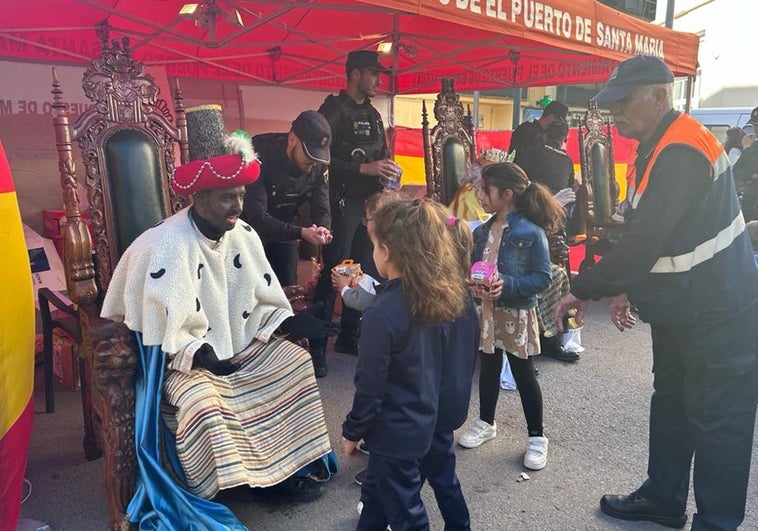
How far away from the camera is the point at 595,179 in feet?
20.4

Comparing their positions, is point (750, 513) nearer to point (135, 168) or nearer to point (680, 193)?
point (680, 193)

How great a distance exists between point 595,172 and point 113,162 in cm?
492

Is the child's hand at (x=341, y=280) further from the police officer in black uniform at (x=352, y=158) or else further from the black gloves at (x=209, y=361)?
the police officer in black uniform at (x=352, y=158)

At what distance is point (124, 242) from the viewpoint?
310cm

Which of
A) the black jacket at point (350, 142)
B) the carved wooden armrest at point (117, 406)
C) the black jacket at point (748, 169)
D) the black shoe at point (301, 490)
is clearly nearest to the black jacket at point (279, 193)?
the black jacket at point (350, 142)

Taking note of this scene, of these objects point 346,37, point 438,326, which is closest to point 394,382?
point 438,326

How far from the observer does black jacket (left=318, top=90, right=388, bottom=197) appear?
4.34m

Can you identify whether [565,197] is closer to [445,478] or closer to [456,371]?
[456,371]

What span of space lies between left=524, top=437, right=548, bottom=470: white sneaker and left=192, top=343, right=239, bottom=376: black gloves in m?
1.63

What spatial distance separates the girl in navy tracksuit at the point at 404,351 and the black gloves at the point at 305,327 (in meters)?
0.88

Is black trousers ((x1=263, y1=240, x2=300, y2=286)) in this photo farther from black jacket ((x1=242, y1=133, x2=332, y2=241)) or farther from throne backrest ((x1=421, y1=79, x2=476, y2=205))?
throne backrest ((x1=421, y1=79, x2=476, y2=205))

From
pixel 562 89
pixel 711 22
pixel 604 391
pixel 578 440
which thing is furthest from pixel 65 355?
pixel 711 22

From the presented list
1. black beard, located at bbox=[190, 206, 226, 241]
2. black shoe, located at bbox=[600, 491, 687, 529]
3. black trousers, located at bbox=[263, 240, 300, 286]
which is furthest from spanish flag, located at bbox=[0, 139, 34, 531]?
black shoe, located at bbox=[600, 491, 687, 529]

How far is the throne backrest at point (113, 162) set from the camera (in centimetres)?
287
